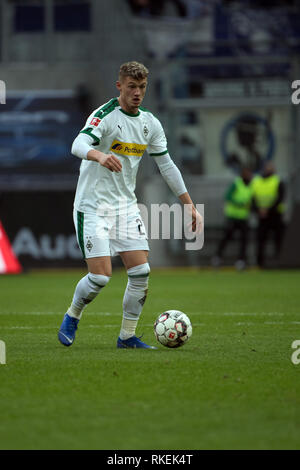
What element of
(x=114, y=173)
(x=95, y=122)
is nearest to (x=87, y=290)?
(x=114, y=173)

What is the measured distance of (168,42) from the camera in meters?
21.3

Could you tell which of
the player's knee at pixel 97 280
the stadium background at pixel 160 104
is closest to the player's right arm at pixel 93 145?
the player's knee at pixel 97 280

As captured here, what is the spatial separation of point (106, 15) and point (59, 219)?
4911mm

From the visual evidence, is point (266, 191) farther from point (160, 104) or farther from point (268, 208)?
point (160, 104)

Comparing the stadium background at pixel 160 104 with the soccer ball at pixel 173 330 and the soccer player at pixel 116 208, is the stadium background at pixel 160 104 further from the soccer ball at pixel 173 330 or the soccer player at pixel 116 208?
the soccer ball at pixel 173 330

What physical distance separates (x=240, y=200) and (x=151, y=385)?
13120 millimetres

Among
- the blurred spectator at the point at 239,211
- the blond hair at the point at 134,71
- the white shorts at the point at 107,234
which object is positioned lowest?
the blurred spectator at the point at 239,211

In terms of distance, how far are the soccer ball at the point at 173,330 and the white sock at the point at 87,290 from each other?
529 millimetres

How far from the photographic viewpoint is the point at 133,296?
22.6 ft

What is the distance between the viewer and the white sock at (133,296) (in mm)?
6832

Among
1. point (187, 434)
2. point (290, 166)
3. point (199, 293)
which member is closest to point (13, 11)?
point (290, 166)

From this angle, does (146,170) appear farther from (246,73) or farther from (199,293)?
(199,293)

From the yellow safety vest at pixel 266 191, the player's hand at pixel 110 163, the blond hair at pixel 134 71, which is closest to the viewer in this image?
the player's hand at pixel 110 163
